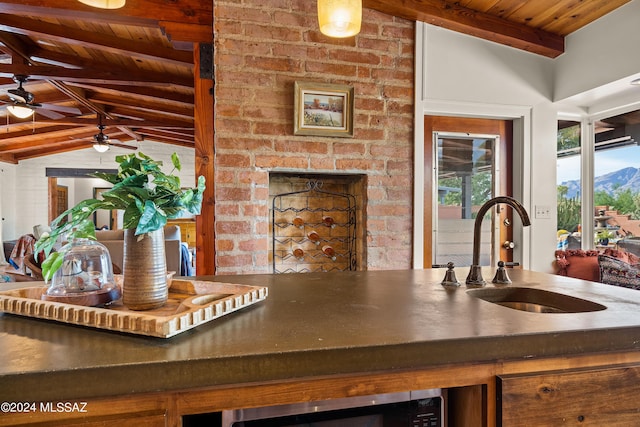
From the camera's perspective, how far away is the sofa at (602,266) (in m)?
2.35

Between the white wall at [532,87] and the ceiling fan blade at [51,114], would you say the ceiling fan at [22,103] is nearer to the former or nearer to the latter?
the ceiling fan blade at [51,114]

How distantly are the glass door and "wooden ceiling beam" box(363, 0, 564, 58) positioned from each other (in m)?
0.68

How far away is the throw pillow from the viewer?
7.57ft

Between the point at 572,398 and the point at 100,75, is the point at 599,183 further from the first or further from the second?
the point at 100,75

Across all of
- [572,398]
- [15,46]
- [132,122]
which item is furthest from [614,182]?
[132,122]

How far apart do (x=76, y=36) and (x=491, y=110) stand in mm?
3390

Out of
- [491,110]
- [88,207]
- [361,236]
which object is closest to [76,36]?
[361,236]

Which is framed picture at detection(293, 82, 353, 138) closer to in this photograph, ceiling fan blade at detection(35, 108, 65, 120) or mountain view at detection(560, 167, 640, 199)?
mountain view at detection(560, 167, 640, 199)

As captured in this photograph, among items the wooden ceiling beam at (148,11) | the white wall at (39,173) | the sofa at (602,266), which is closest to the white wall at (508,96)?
the sofa at (602,266)

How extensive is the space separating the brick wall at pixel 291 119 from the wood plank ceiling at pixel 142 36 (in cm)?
19

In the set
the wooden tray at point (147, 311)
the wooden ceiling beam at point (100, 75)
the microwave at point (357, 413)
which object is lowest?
the microwave at point (357, 413)

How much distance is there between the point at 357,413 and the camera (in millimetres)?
741

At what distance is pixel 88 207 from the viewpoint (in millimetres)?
785

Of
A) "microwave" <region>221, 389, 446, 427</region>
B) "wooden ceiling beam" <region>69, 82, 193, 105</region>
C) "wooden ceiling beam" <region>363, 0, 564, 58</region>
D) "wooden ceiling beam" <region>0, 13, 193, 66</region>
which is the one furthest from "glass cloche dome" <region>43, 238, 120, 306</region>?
"wooden ceiling beam" <region>69, 82, 193, 105</region>
